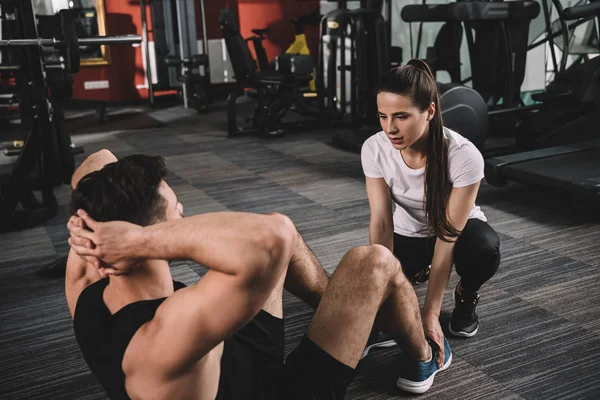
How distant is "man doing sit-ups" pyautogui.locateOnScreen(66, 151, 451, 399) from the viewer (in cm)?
92

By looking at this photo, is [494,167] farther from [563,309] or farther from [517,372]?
[517,372]

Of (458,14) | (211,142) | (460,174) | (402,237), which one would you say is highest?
(458,14)

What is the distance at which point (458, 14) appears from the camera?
4121 mm

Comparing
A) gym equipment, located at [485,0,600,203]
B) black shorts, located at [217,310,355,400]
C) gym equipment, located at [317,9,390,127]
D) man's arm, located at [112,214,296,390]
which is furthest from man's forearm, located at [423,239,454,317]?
gym equipment, located at [317,9,390,127]

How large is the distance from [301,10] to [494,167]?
224 inches

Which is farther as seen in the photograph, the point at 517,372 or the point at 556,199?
the point at 556,199

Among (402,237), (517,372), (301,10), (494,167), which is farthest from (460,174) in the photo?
(301,10)

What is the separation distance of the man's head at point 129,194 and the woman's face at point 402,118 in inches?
32.9

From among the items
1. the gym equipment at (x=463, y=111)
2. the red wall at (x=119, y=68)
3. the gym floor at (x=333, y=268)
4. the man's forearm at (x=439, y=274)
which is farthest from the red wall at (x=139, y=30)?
the man's forearm at (x=439, y=274)

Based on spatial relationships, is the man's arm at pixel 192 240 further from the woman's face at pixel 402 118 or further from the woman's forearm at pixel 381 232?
the woman's forearm at pixel 381 232

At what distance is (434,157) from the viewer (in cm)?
175

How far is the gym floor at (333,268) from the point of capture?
1717 mm

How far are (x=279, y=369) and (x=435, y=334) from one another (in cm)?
58

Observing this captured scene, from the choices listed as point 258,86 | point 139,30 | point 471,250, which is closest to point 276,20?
point 139,30
